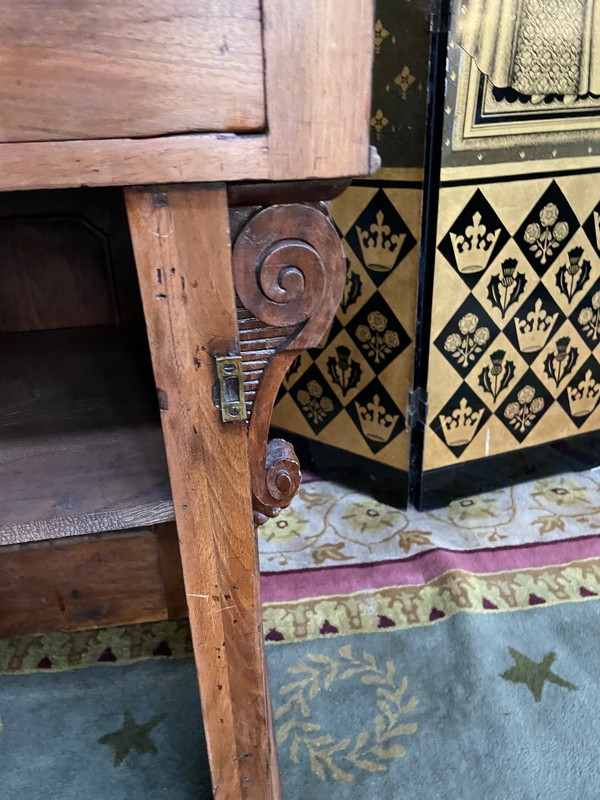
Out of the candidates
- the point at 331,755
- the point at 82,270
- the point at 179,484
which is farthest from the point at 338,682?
the point at 82,270

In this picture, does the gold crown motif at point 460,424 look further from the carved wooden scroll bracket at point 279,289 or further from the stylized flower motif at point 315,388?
the carved wooden scroll bracket at point 279,289

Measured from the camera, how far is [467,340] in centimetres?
114

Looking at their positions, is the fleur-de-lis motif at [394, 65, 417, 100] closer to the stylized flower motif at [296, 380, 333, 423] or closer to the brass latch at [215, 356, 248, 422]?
the stylized flower motif at [296, 380, 333, 423]

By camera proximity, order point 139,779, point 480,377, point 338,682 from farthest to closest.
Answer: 1. point 480,377
2. point 338,682
3. point 139,779

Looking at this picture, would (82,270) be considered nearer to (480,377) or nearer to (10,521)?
(10,521)

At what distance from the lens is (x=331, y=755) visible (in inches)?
31.2

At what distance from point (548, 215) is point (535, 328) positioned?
0.69 ft

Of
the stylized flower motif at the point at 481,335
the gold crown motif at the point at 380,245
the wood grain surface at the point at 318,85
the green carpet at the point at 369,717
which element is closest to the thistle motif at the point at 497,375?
the stylized flower motif at the point at 481,335

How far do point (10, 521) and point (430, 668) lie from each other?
0.67 m

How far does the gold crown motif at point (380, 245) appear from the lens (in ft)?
3.53

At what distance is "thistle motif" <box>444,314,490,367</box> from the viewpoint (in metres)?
1.12

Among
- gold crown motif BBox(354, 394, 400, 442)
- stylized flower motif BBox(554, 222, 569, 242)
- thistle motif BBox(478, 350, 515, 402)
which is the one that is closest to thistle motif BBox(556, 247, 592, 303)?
stylized flower motif BBox(554, 222, 569, 242)

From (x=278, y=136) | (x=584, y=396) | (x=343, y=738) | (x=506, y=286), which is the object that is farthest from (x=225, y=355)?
(x=584, y=396)

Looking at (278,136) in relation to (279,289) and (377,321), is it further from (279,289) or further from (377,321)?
(377,321)
